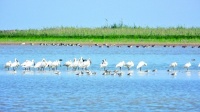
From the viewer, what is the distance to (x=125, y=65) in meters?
28.3

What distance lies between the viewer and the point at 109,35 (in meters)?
59.7

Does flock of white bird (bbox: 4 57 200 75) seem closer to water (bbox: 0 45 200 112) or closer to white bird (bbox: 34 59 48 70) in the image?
white bird (bbox: 34 59 48 70)

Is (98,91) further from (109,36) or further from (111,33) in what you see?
(111,33)

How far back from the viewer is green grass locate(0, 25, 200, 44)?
56594 millimetres

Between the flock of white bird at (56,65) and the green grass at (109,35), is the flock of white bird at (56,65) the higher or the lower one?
the lower one

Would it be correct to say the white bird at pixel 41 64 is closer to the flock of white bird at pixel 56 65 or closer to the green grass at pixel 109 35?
the flock of white bird at pixel 56 65

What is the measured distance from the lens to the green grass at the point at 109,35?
186ft

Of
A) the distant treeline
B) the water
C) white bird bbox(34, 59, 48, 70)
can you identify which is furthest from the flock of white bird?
the distant treeline

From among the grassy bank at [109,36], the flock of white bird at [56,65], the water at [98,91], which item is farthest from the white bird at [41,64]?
the grassy bank at [109,36]

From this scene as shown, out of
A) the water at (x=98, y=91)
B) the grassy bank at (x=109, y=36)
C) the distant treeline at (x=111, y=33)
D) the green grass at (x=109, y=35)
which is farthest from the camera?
the distant treeline at (x=111, y=33)

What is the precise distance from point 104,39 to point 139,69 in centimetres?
2928

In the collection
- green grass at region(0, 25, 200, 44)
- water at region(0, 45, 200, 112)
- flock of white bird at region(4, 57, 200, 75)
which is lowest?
water at region(0, 45, 200, 112)

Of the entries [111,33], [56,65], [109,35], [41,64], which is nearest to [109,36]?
[109,35]

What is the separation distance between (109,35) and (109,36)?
1.67ft
